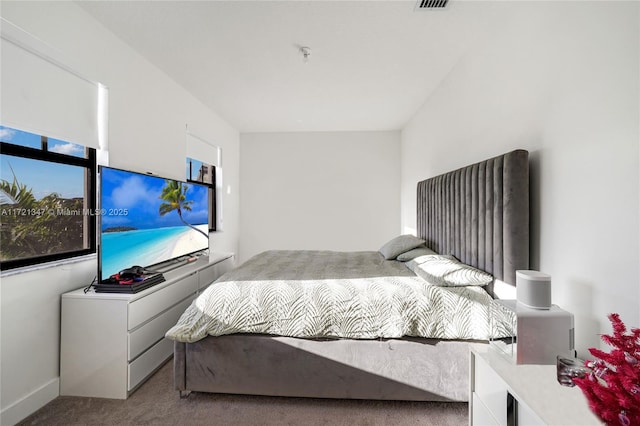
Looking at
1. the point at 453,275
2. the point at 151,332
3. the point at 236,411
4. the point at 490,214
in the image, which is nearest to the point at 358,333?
the point at 453,275

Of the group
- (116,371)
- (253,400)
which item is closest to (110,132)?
(116,371)

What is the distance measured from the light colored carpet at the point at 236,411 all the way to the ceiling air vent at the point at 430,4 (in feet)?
8.47

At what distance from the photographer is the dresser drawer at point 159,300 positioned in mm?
1925

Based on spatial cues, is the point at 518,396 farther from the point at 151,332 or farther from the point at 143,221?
the point at 143,221

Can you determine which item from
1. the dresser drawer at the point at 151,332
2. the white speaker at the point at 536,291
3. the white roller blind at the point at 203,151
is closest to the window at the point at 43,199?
the dresser drawer at the point at 151,332

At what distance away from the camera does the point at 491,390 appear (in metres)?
1.24

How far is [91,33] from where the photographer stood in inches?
84.5

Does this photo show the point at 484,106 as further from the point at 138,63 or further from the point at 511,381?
the point at 138,63

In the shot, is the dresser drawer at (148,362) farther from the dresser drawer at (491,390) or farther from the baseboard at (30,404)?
the dresser drawer at (491,390)

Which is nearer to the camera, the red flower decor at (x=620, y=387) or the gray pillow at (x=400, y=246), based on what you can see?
the red flower decor at (x=620, y=387)

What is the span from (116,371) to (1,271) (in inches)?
34.2

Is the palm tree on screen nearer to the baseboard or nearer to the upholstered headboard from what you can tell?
the baseboard

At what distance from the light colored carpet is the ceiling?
8.55 ft

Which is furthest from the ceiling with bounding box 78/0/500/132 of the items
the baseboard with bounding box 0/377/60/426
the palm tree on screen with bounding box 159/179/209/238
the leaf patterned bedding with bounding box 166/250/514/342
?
the baseboard with bounding box 0/377/60/426
